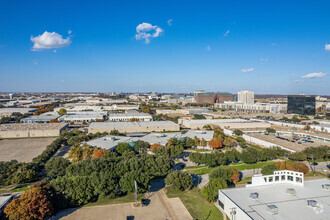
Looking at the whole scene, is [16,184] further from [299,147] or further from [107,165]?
[299,147]

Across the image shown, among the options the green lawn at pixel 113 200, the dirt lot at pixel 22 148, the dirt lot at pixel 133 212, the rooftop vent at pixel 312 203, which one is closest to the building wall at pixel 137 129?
the dirt lot at pixel 22 148

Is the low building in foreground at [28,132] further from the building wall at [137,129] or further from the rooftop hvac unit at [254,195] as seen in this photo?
the rooftop hvac unit at [254,195]

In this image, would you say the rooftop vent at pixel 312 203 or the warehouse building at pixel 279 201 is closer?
the warehouse building at pixel 279 201

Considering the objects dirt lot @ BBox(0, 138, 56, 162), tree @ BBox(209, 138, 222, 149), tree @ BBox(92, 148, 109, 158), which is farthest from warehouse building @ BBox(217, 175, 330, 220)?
dirt lot @ BBox(0, 138, 56, 162)

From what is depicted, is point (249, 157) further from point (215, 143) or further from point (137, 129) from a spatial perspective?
point (137, 129)

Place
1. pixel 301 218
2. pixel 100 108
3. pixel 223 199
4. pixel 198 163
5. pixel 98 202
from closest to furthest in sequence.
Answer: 1. pixel 301 218
2. pixel 223 199
3. pixel 98 202
4. pixel 198 163
5. pixel 100 108

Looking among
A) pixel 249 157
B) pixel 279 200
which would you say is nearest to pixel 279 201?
pixel 279 200

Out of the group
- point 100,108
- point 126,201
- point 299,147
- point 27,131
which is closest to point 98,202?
point 126,201
